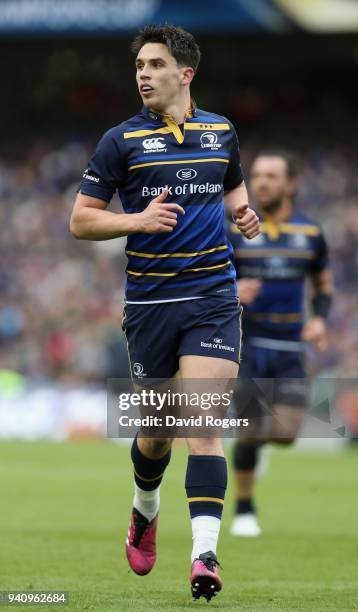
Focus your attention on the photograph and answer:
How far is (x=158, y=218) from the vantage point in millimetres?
5875

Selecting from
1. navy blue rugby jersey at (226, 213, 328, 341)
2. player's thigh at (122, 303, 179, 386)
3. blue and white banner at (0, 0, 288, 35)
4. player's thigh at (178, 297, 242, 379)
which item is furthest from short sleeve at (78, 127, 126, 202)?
blue and white banner at (0, 0, 288, 35)

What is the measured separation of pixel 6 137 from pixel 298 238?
21635 millimetres

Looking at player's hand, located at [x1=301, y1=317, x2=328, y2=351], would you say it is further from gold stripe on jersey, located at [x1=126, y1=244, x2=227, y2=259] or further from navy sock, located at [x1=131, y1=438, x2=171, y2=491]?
gold stripe on jersey, located at [x1=126, y1=244, x2=227, y2=259]

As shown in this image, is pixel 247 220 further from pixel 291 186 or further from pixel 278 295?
pixel 291 186

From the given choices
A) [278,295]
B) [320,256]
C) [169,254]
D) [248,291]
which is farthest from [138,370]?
[320,256]

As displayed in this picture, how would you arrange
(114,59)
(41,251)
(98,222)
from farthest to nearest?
(114,59) → (41,251) → (98,222)

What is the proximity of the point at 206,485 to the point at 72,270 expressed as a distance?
20525mm

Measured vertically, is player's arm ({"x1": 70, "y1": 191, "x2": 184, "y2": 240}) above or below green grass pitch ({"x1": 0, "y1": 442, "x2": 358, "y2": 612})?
above

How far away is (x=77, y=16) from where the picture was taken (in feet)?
79.4

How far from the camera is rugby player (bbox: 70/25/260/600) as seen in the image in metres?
6.05

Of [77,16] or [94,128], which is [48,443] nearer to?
[77,16]

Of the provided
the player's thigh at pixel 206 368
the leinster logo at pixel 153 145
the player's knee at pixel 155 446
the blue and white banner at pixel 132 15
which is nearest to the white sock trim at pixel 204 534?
the player's thigh at pixel 206 368

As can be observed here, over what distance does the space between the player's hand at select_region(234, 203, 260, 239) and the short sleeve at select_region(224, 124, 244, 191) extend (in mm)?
270

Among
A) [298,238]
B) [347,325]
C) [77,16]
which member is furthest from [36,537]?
[77,16]
